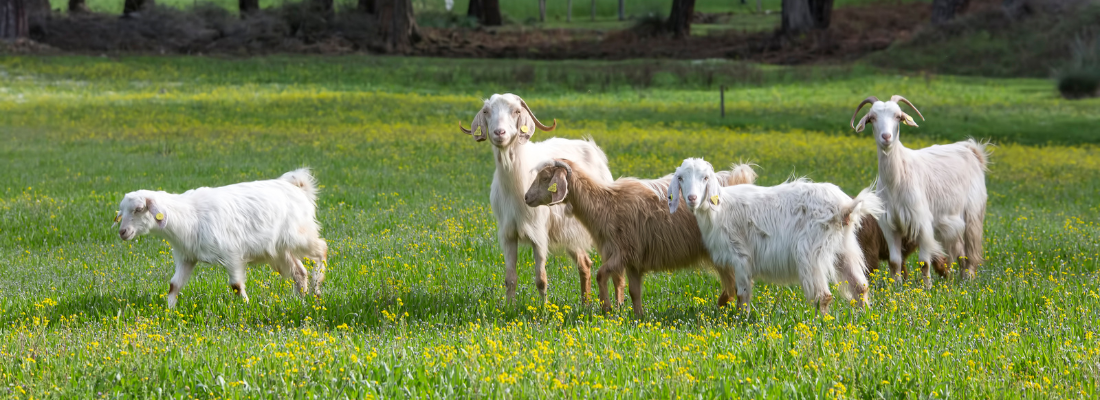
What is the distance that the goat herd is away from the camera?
24.4 ft

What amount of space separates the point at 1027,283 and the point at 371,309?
5374 mm

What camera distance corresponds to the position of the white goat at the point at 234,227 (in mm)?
8164

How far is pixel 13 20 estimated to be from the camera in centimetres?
4475

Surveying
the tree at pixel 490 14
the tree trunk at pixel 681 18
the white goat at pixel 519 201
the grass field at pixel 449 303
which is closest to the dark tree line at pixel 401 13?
the tree trunk at pixel 681 18

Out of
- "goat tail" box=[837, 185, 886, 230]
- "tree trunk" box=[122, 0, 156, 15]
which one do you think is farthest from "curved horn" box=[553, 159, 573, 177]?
"tree trunk" box=[122, 0, 156, 15]

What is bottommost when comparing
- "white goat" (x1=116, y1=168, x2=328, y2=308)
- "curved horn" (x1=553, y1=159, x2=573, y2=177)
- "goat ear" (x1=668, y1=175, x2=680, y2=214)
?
"white goat" (x1=116, y1=168, x2=328, y2=308)

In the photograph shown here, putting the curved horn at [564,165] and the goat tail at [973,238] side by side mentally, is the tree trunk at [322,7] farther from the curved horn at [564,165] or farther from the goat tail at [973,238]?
the curved horn at [564,165]

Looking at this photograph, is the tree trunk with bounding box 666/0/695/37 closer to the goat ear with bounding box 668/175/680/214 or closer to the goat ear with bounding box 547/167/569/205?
the goat ear with bounding box 547/167/569/205

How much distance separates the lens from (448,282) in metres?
9.09

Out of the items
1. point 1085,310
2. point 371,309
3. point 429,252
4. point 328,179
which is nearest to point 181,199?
point 371,309

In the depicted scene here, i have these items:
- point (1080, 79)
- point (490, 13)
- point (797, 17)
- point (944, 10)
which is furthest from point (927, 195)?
point (490, 13)

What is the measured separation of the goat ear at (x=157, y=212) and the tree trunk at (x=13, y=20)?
42359 mm

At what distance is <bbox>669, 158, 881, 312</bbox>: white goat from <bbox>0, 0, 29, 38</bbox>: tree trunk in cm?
4514

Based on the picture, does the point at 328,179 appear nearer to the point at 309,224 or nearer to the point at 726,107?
the point at 309,224
